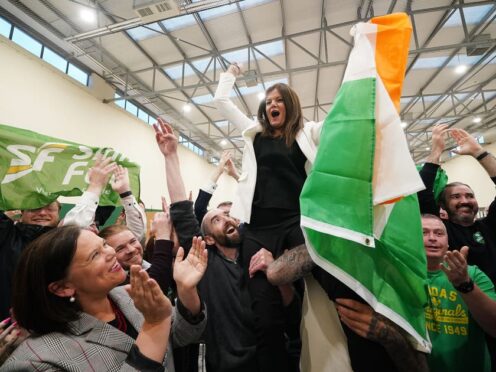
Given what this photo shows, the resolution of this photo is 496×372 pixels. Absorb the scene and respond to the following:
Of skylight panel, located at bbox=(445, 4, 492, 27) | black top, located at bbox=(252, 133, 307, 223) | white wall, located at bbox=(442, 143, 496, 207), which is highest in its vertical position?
skylight panel, located at bbox=(445, 4, 492, 27)

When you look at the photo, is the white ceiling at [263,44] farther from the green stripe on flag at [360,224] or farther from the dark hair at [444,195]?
the green stripe on flag at [360,224]

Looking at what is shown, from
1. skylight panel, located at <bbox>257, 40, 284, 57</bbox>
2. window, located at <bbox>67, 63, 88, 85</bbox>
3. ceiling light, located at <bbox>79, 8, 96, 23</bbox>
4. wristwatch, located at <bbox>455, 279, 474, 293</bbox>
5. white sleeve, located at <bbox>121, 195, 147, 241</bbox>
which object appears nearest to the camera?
wristwatch, located at <bbox>455, 279, 474, 293</bbox>

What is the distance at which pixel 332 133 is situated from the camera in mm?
832

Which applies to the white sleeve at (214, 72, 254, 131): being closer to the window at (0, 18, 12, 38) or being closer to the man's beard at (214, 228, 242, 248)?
the man's beard at (214, 228, 242, 248)

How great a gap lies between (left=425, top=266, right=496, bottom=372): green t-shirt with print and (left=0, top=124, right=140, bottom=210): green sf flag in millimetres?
2849

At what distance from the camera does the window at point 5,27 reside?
4662 mm

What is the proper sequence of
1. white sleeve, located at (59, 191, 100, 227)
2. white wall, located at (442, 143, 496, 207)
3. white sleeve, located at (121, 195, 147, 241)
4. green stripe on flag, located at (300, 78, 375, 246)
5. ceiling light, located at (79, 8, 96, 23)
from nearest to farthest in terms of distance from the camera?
green stripe on flag, located at (300, 78, 375, 246), white sleeve, located at (59, 191, 100, 227), white sleeve, located at (121, 195, 147, 241), ceiling light, located at (79, 8, 96, 23), white wall, located at (442, 143, 496, 207)

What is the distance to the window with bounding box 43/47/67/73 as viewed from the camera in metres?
5.49

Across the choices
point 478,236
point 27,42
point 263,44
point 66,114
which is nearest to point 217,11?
point 263,44

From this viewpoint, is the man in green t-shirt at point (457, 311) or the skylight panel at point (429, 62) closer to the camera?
the man in green t-shirt at point (457, 311)

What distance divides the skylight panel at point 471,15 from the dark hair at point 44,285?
669 cm

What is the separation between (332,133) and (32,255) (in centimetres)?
119

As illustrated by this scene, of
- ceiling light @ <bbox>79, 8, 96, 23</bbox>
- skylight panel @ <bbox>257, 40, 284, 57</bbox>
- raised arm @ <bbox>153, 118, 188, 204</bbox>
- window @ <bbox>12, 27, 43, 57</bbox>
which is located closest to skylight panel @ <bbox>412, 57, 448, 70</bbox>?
skylight panel @ <bbox>257, 40, 284, 57</bbox>

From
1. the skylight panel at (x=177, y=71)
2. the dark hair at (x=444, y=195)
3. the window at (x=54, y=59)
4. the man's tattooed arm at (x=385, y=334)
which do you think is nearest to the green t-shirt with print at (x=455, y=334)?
the man's tattooed arm at (x=385, y=334)
